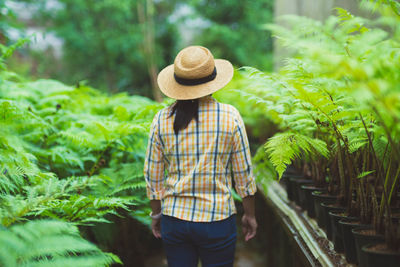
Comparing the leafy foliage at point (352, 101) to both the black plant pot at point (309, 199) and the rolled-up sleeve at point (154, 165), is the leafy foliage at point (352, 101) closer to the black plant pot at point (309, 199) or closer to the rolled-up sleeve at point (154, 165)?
the black plant pot at point (309, 199)

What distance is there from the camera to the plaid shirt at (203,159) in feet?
5.51

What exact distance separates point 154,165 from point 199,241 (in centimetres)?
49

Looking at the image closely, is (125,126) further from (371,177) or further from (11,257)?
(371,177)

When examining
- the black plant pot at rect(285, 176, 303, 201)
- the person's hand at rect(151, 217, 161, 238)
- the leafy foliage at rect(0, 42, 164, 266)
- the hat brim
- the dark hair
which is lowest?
the black plant pot at rect(285, 176, 303, 201)

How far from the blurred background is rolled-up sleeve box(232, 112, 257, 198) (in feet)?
43.9

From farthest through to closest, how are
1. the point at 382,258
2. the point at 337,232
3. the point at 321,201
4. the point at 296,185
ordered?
the point at 296,185 < the point at 321,201 < the point at 337,232 < the point at 382,258

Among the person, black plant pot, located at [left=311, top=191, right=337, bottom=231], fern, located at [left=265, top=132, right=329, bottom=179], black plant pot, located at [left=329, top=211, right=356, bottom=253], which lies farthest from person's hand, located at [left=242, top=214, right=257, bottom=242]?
black plant pot, located at [left=311, top=191, right=337, bottom=231]

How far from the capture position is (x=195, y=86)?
1708mm

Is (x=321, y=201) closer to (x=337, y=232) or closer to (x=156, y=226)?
(x=337, y=232)

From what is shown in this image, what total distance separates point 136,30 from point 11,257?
54.3 feet

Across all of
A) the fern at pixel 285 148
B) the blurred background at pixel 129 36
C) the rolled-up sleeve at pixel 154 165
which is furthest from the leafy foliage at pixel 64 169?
the blurred background at pixel 129 36

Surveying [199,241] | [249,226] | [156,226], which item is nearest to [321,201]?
[249,226]

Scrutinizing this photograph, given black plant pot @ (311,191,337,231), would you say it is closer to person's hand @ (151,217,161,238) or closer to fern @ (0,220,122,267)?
person's hand @ (151,217,161,238)

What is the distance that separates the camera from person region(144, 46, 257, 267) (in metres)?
1.68
